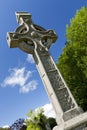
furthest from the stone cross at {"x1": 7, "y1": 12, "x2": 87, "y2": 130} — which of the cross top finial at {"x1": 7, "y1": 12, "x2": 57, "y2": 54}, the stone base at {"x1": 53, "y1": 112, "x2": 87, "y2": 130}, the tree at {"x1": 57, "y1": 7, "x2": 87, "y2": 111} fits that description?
the tree at {"x1": 57, "y1": 7, "x2": 87, "y2": 111}

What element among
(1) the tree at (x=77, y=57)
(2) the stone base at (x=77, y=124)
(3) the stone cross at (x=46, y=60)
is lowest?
(2) the stone base at (x=77, y=124)

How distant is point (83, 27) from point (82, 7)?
2.74m

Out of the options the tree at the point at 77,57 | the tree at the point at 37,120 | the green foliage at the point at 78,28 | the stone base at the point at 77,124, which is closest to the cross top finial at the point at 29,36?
the stone base at the point at 77,124

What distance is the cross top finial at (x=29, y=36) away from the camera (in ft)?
34.1

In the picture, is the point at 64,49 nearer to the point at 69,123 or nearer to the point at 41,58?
the point at 41,58

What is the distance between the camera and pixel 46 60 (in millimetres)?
10016

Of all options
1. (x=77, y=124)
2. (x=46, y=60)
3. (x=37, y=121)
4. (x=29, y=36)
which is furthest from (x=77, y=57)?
(x=37, y=121)

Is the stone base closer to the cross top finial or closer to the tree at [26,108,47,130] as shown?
the cross top finial

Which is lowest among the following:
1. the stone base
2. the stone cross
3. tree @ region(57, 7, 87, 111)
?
the stone base

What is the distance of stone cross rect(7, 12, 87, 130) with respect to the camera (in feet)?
28.0

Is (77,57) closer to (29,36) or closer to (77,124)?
(29,36)

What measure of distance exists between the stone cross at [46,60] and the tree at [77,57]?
749 cm

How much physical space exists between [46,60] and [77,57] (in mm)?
9151

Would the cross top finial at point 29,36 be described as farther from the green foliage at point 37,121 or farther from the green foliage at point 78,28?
Result: the green foliage at point 37,121
